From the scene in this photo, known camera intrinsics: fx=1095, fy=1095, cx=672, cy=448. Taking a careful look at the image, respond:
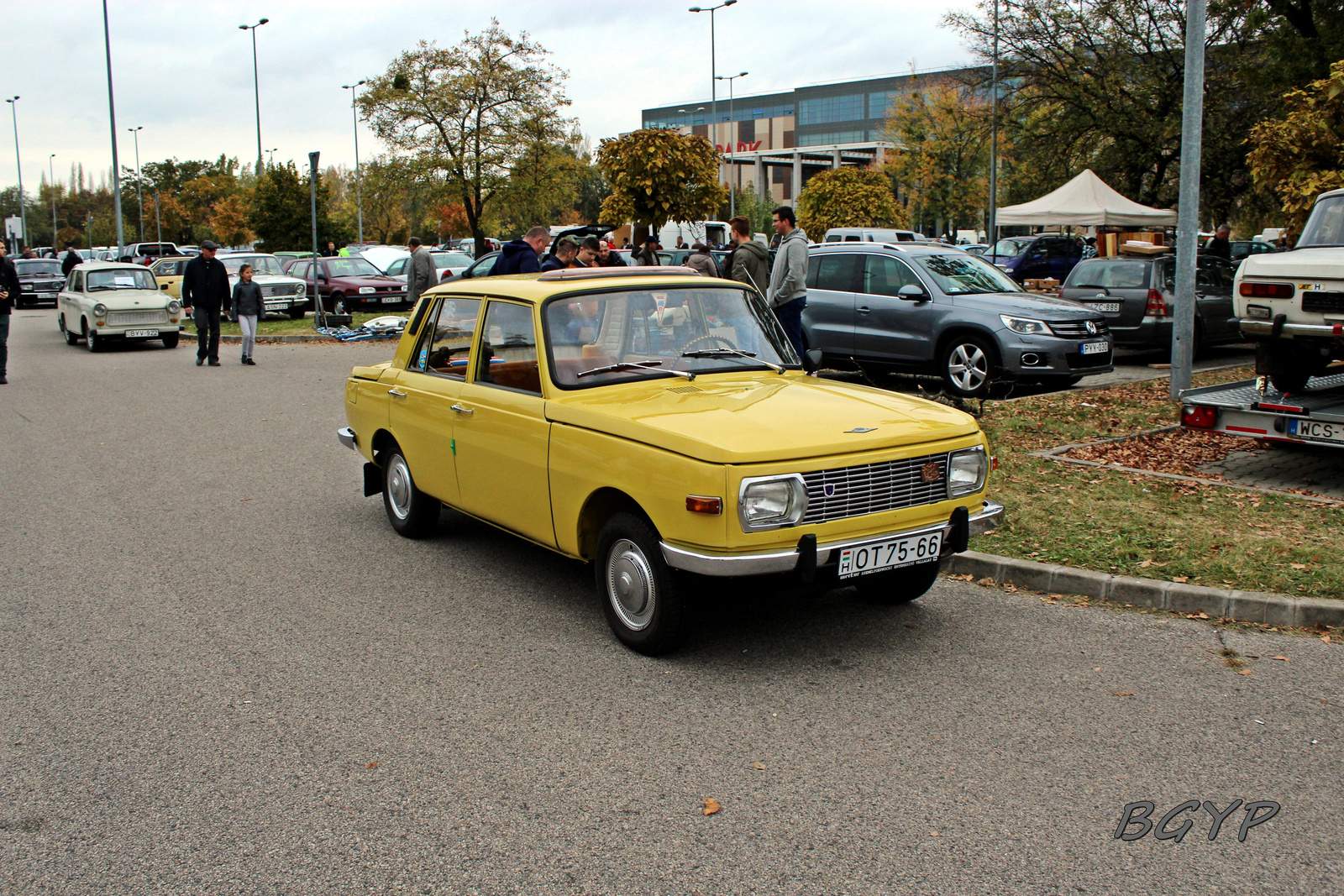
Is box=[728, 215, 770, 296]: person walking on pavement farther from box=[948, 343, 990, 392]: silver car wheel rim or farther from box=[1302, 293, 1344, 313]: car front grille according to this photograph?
box=[1302, 293, 1344, 313]: car front grille

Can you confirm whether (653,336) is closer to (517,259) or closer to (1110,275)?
(517,259)

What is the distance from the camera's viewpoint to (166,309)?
70.5 feet

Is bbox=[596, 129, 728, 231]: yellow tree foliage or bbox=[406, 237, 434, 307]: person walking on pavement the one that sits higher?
bbox=[596, 129, 728, 231]: yellow tree foliage

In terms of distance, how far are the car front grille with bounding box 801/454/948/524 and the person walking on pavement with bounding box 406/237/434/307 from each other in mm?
15134

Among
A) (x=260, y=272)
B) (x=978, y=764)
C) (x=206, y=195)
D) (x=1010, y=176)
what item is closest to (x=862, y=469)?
(x=978, y=764)

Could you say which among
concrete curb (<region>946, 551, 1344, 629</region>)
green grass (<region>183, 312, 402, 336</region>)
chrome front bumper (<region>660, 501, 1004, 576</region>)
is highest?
green grass (<region>183, 312, 402, 336</region>)

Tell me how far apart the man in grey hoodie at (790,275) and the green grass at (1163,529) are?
9.37ft

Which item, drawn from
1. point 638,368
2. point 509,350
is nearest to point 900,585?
point 638,368

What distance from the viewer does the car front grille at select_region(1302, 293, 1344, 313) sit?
7902 mm

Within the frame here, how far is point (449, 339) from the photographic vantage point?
6.46m

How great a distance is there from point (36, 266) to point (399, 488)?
127 ft

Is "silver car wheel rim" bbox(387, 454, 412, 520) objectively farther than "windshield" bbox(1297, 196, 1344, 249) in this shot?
No

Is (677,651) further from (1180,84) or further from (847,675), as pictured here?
(1180,84)

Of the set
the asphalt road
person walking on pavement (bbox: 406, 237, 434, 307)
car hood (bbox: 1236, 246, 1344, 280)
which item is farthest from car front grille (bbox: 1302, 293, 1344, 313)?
person walking on pavement (bbox: 406, 237, 434, 307)
